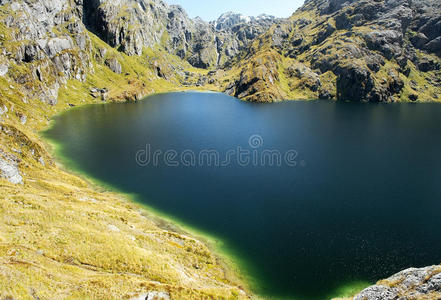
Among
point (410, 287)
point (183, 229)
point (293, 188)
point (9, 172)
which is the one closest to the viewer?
point (410, 287)

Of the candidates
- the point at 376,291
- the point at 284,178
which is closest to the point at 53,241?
the point at 376,291

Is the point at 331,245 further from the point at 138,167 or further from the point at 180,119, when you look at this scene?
the point at 180,119

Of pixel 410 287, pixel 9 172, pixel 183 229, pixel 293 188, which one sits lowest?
pixel 183 229

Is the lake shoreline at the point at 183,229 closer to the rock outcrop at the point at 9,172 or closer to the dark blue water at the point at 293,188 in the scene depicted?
the dark blue water at the point at 293,188

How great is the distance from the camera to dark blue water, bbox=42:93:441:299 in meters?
44.9

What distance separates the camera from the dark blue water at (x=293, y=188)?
4491 centimetres

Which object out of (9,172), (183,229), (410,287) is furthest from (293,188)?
(9,172)

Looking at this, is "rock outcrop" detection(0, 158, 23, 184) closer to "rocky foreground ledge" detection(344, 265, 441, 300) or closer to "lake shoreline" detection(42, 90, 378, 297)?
"lake shoreline" detection(42, 90, 378, 297)

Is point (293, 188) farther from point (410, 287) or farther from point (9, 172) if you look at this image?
point (9, 172)

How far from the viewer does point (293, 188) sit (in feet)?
229

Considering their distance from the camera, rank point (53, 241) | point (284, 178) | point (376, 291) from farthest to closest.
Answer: point (284, 178) → point (53, 241) → point (376, 291)

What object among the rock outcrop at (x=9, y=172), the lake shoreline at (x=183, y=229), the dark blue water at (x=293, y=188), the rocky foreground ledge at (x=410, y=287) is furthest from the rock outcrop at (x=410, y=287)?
the rock outcrop at (x=9, y=172)

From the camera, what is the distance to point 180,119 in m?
158

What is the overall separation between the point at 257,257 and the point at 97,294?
1091 inches
